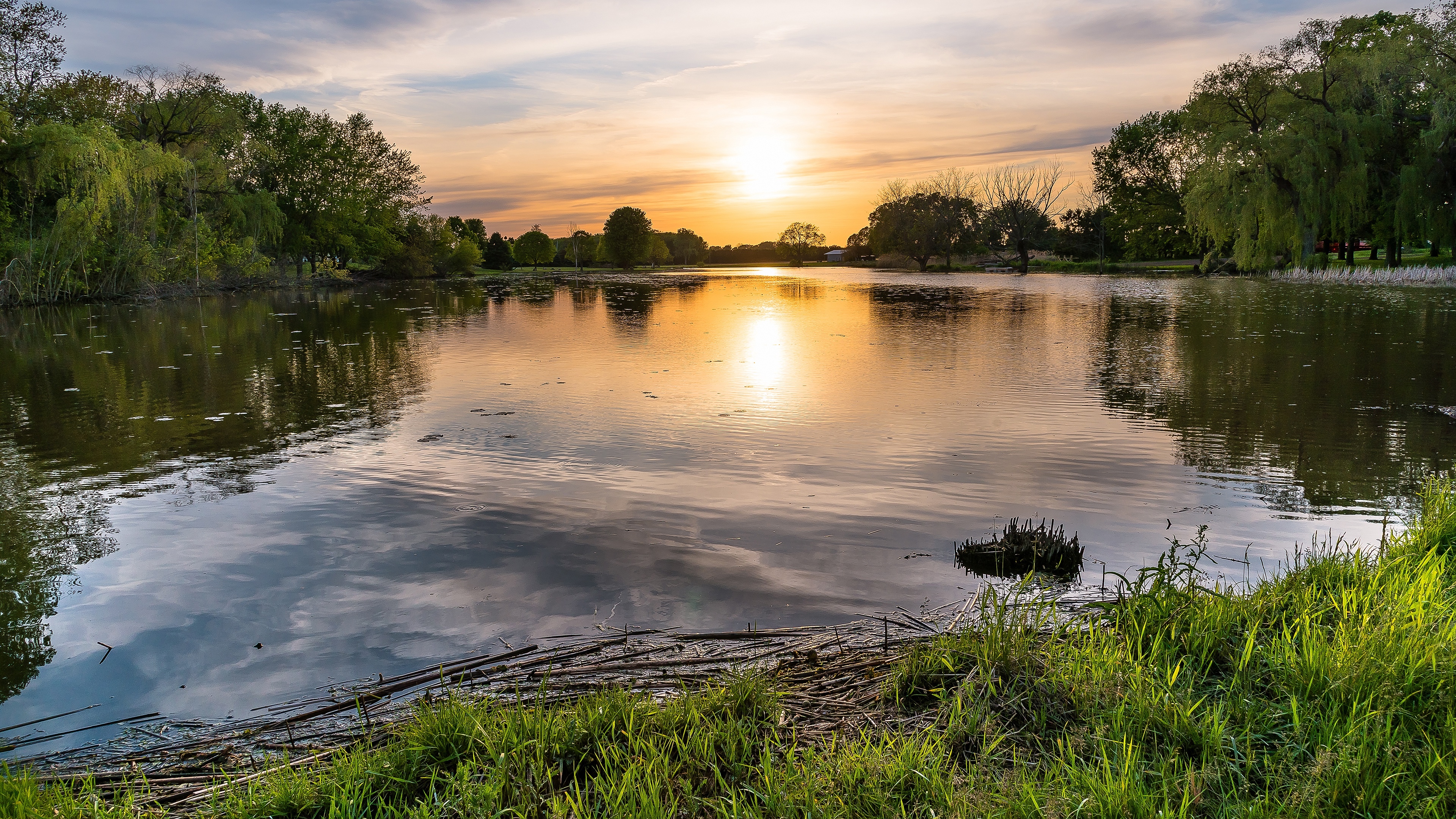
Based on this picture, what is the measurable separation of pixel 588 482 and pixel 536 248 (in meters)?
152

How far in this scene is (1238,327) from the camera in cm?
2466

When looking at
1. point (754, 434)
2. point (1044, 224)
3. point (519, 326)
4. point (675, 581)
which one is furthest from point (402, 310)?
point (1044, 224)

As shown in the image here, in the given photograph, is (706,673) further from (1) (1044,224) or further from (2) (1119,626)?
(1) (1044,224)

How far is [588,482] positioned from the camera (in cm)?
884

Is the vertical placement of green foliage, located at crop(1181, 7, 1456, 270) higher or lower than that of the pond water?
higher

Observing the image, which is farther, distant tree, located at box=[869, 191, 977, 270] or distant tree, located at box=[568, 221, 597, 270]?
distant tree, located at box=[568, 221, 597, 270]

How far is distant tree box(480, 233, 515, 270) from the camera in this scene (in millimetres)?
131875

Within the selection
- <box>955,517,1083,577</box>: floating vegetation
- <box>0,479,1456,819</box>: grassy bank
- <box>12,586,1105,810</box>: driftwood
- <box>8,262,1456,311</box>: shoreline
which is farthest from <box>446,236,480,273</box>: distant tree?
<box>0,479,1456,819</box>: grassy bank

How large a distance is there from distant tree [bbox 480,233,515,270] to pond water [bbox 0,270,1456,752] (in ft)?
377

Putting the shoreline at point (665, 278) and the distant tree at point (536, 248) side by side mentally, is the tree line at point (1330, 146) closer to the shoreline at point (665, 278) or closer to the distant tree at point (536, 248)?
the shoreline at point (665, 278)

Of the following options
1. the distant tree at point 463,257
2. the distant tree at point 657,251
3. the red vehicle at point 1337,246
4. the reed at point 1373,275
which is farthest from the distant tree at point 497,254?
the red vehicle at point 1337,246

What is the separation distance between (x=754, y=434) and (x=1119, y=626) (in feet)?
22.8

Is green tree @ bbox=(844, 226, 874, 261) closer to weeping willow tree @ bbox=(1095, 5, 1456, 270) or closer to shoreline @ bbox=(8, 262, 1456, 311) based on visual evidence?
shoreline @ bbox=(8, 262, 1456, 311)

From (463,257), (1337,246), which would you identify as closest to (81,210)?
(463,257)
